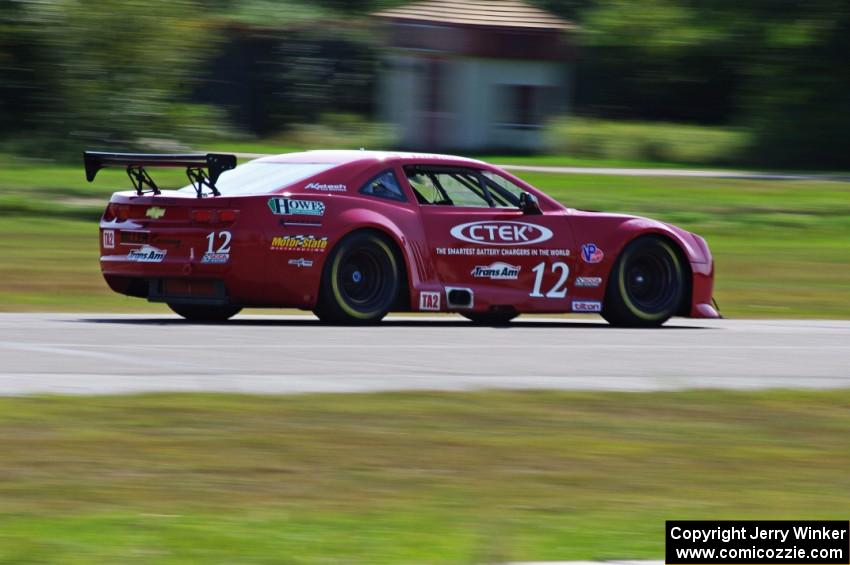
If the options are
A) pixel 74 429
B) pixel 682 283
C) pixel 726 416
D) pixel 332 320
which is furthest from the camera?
pixel 682 283

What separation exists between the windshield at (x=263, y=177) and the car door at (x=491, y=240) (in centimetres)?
83

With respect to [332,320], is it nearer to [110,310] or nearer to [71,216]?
[110,310]

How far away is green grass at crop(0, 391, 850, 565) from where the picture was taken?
5.45 meters

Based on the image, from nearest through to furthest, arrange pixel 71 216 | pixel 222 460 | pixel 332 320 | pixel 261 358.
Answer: pixel 222 460, pixel 261 358, pixel 332 320, pixel 71 216

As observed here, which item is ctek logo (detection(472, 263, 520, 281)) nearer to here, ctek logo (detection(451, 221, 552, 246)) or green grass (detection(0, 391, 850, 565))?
ctek logo (detection(451, 221, 552, 246))

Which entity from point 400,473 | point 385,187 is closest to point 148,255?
point 385,187

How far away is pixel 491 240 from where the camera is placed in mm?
12273

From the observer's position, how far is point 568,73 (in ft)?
137

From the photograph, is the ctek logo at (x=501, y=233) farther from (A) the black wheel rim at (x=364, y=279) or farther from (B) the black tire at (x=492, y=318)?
(B) the black tire at (x=492, y=318)

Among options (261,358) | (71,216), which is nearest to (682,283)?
(261,358)

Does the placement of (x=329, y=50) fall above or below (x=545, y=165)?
above

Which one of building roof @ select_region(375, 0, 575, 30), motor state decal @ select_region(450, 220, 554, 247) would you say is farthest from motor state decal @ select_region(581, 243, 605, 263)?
building roof @ select_region(375, 0, 575, 30)

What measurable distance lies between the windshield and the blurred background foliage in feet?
66.2

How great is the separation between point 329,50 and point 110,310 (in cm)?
2850
